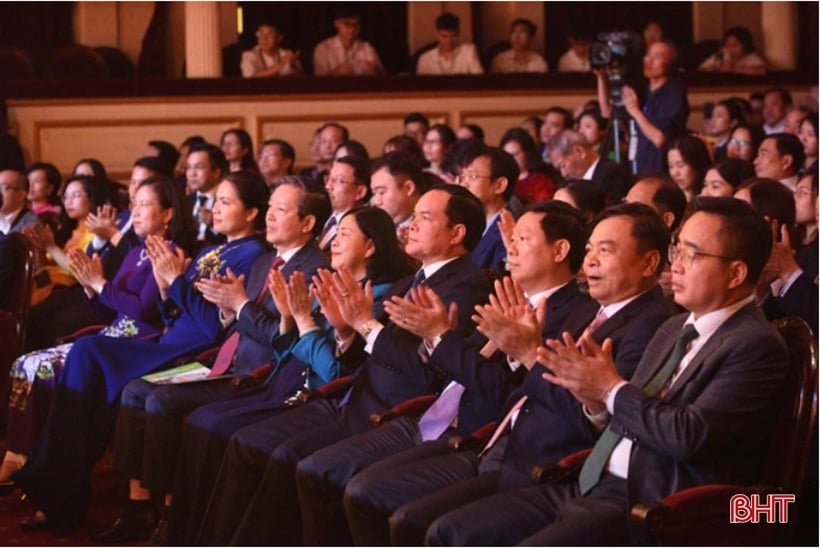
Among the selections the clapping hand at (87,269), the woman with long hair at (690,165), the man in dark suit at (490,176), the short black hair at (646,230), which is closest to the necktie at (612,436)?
the short black hair at (646,230)

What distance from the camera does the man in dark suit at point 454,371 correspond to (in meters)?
3.34

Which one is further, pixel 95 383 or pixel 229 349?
pixel 95 383

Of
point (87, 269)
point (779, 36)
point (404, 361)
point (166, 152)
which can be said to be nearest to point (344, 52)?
point (166, 152)

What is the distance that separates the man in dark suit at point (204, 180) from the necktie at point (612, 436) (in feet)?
11.3

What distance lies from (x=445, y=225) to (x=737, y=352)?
4.30 ft

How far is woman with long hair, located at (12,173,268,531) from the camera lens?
447 cm

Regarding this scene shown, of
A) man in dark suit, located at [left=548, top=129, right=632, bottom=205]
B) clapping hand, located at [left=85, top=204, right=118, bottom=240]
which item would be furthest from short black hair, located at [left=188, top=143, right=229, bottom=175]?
man in dark suit, located at [left=548, top=129, right=632, bottom=205]

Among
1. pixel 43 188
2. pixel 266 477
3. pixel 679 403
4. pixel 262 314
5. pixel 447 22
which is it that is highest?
pixel 447 22

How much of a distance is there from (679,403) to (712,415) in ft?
0.38

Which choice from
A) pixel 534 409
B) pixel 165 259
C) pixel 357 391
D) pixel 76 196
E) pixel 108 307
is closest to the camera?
pixel 534 409

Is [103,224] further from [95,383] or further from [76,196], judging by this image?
[95,383]

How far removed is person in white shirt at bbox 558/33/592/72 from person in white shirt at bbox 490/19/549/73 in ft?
0.66

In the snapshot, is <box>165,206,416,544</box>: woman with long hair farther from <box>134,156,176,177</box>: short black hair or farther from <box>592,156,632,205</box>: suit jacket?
<box>134,156,176,177</box>: short black hair

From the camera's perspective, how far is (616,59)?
6977mm
